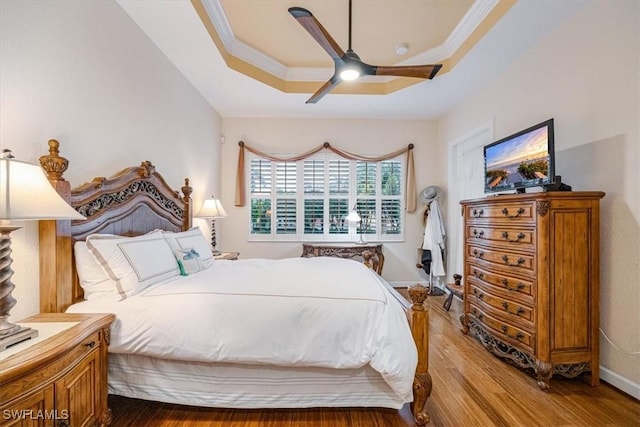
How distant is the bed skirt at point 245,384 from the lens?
162cm

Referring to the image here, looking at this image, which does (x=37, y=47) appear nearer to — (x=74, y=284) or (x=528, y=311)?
(x=74, y=284)

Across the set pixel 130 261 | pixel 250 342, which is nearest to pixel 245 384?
pixel 250 342

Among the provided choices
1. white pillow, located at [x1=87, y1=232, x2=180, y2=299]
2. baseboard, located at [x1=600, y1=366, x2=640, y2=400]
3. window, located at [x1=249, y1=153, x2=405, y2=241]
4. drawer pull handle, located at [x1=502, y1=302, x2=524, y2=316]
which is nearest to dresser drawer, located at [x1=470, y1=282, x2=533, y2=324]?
drawer pull handle, located at [x1=502, y1=302, x2=524, y2=316]

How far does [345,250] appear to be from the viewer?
4219 millimetres

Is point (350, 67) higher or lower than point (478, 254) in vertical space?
higher

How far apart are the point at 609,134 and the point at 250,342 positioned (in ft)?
9.12

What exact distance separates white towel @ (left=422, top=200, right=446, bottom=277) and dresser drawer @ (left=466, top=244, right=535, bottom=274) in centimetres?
144

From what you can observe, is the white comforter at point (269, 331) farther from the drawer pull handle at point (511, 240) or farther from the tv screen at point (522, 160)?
the tv screen at point (522, 160)

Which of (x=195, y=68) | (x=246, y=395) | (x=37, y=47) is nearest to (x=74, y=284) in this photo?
(x=246, y=395)

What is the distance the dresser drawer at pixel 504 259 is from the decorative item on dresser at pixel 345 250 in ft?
5.41

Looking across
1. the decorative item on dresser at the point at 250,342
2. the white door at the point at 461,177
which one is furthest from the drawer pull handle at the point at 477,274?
the decorative item on dresser at the point at 250,342

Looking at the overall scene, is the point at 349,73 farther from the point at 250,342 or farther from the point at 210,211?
the point at 210,211

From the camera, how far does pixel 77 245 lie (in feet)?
5.53

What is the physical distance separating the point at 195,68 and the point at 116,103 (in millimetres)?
1163
